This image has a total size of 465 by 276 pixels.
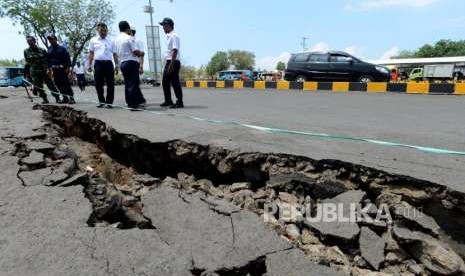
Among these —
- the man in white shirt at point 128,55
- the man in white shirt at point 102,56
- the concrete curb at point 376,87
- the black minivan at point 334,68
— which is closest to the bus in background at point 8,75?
the concrete curb at point 376,87

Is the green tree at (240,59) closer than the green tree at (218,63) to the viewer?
No

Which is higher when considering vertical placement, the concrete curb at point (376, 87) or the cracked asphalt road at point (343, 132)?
the concrete curb at point (376, 87)

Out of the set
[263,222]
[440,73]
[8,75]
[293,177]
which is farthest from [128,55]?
[440,73]

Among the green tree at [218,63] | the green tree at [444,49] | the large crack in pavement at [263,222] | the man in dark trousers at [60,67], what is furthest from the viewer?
the green tree at [218,63]

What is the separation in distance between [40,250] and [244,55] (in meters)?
86.4

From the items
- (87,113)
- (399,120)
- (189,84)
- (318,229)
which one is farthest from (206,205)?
Result: (189,84)

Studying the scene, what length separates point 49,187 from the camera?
2777mm

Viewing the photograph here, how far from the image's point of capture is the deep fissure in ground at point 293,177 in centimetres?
235

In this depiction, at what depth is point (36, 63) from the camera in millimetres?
7812

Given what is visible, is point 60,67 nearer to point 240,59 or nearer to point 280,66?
point 240,59

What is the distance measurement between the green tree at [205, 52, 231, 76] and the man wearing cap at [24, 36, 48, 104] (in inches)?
2716

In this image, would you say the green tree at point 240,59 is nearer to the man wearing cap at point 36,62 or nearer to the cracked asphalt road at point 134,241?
the man wearing cap at point 36,62

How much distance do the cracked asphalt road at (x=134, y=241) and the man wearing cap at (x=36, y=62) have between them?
5945mm

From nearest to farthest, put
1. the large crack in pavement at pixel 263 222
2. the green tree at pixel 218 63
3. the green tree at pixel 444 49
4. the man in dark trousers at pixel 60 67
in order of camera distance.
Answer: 1. the large crack in pavement at pixel 263 222
2. the man in dark trousers at pixel 60 67
3. the green tree at pixel 444 49
4. the green tree at pixel 218 63
